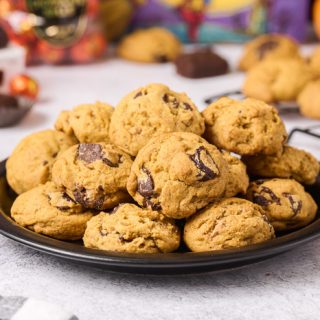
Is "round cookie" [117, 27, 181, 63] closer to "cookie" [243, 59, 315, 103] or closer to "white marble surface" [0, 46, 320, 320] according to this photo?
"cookie" [243, 59, 315, 103]

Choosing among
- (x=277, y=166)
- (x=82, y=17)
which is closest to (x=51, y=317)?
(x=277, y=166)

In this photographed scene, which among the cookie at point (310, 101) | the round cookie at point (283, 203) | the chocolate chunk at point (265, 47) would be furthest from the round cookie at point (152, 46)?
the round cookie at point (283, 203)

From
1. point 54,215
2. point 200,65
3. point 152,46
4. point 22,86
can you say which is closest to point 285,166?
point 54,215

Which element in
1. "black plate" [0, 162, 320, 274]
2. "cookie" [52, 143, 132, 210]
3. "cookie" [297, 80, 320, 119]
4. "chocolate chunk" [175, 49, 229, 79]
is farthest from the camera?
"chocolate chunk" [175, 49, 229, 79]

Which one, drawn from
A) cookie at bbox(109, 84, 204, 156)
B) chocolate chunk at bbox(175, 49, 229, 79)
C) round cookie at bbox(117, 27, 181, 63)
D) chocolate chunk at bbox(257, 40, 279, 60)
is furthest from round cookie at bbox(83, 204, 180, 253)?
round cookie at bbox(117, 27, 181, 63)

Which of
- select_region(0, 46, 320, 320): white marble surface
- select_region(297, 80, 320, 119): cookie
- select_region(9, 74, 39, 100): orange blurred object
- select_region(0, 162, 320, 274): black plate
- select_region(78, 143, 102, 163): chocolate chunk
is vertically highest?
select_region(78, 143, 102, 163): chocolate chunk

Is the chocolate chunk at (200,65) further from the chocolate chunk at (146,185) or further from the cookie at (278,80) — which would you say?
the chocolate chunk at (146,185)

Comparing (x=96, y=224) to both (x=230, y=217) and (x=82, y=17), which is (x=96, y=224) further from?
(x=82, y=17)
